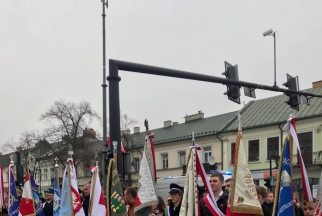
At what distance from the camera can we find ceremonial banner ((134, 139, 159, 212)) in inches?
305

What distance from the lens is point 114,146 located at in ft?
26.0

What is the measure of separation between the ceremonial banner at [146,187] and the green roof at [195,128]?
1245 inches

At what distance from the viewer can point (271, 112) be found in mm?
37438

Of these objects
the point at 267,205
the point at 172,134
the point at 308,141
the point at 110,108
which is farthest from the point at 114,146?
the point at 172,134

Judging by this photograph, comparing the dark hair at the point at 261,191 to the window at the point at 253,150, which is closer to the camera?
the dark hair at the point at 261,191

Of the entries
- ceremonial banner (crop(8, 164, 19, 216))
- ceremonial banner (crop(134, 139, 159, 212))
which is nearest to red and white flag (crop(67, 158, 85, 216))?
ceremonial banner (crop(134, 139, 159, 212))

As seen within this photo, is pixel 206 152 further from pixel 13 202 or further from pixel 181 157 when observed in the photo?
pixel 13 202

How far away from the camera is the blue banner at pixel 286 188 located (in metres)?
5.70

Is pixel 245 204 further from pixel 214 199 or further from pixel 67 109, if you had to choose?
pixel 67 109

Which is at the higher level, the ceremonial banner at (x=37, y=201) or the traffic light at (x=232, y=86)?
the traffic light at (x=232, y=86)

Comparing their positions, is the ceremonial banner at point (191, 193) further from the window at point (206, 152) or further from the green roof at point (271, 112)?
the window at point (206, 152)

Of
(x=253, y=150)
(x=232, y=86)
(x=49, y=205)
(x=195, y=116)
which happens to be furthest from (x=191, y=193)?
(x=195, y=116)

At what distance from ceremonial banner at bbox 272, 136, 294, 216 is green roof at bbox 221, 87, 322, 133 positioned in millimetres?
27683

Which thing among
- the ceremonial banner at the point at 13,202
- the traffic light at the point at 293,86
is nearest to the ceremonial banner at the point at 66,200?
the ceremonial banner at the point at 13,202
